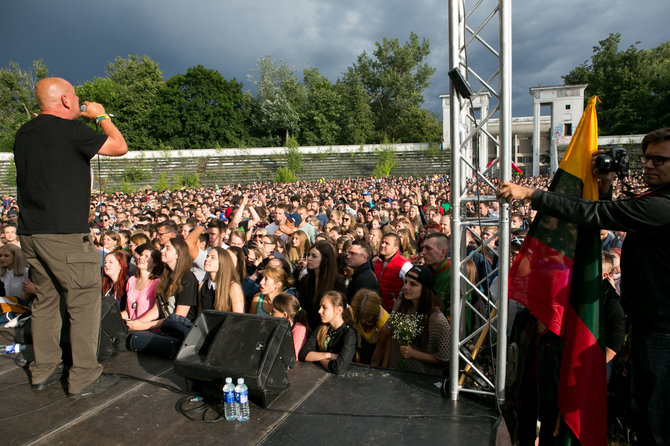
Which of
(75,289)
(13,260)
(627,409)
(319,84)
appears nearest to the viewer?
(75,289)

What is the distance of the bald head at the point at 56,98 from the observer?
2686 millimetres

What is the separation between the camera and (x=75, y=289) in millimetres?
2744

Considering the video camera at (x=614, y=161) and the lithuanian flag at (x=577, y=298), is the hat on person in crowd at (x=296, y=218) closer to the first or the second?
the lithuanian flag at (x=577, y=298)

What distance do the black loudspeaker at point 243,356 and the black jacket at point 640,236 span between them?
180cm

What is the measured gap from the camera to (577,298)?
7.97 ft

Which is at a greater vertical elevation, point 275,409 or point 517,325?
point 517,325

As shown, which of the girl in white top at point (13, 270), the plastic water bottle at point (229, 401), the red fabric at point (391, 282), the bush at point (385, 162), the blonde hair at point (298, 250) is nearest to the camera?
the plastic water bottle at point (229, 401)

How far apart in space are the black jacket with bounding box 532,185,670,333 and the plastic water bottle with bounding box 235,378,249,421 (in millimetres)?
1956

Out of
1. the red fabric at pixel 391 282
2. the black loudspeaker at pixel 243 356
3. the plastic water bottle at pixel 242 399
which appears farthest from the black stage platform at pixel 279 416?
the red fabric at pixel 391 282

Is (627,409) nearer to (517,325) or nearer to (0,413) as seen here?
(517,325)

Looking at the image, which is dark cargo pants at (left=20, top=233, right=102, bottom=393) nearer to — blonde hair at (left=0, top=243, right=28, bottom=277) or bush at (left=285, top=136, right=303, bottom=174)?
blonde hair at (left=0, top=243, right=28, bottom=277)

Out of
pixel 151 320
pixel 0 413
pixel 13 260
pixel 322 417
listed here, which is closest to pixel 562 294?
pixel 322 417

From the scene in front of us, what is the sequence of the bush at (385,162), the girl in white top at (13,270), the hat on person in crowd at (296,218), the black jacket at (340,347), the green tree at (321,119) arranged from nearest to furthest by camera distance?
the black jacket at (340,347) → the girl in white top at (13,270) → the hat on person in crowd at (296,218) → the bush at (385,162) → the green tree at (321,119)

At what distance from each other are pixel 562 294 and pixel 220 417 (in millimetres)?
2154
